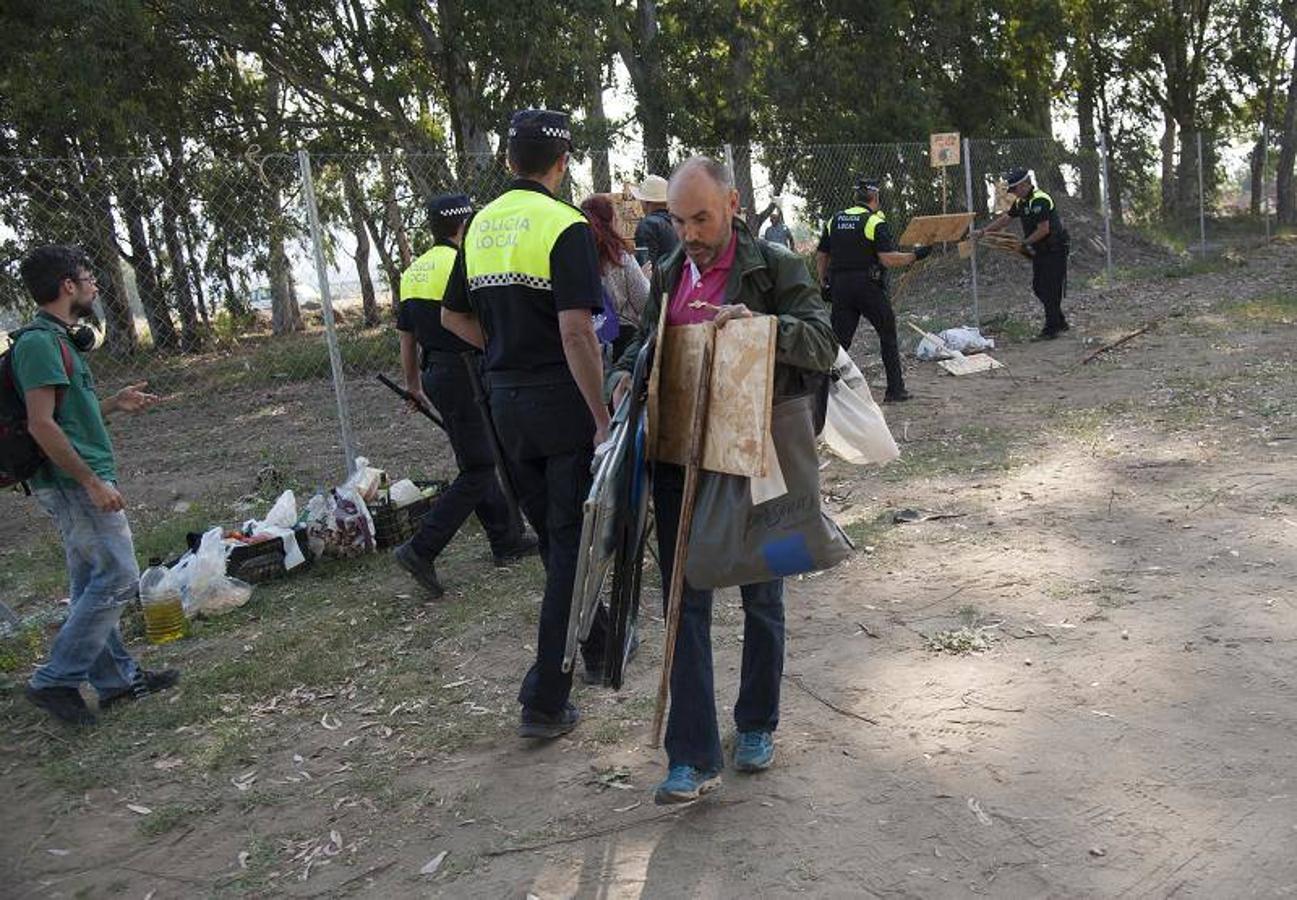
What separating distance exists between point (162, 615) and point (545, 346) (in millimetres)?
2835

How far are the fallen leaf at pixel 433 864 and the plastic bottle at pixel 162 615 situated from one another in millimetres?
2777

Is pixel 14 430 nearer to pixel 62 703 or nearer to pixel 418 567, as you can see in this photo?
pixel 62 703

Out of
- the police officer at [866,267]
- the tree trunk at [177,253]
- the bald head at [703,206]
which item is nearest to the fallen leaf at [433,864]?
the bald head at [703,206]

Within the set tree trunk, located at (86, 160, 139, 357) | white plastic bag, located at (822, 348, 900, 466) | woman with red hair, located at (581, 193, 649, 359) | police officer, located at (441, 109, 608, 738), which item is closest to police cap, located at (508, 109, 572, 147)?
police officer, located at (441, 109, 608, 738)

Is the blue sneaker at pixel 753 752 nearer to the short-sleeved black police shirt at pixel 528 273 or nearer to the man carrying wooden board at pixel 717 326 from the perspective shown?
the man carrying wooden board at pixel 717 326

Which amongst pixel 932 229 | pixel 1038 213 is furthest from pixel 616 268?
pixel 1038 213

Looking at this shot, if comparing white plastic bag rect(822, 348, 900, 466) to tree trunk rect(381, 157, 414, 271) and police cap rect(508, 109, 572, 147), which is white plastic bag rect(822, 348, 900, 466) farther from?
tree trunk rect(381, 157, 414, 271)

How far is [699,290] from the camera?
10.5 ft

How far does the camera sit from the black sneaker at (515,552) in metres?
6.08

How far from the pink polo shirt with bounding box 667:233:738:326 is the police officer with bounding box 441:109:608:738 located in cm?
47

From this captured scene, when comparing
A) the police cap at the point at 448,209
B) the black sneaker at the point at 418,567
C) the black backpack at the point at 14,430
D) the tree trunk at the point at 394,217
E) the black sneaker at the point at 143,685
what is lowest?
the black sneaker at the point at 143,685

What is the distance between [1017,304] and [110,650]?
1408 cm

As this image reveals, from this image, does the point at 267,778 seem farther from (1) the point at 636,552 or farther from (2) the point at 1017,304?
(2) the point at 1017,304

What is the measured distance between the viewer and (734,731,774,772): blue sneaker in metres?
3.43
